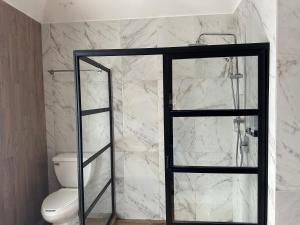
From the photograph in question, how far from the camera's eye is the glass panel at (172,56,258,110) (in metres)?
1.86

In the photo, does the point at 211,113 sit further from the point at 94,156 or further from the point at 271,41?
the point at 94,156

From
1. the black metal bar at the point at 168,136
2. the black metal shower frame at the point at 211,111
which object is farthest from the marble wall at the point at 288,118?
the black metal bar at the point at 168,136

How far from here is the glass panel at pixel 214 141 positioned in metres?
1.91

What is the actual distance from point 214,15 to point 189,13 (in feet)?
0.85

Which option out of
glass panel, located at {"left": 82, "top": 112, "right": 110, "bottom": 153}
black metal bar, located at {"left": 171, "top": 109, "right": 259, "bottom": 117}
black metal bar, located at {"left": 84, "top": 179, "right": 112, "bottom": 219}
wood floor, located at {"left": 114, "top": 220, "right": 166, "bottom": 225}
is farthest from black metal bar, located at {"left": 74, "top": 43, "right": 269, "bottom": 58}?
wood floor, located at {"left": 114, "top": 220, "right": 166, "bottom": 225}

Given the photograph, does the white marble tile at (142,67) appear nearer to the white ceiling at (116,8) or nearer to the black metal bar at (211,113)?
the white ceiling at (116,8)

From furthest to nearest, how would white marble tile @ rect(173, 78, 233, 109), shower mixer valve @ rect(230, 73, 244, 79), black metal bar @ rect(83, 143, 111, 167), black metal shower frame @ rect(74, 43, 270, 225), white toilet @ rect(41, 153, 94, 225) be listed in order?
white toilet @ rect(41, 153, 94, 225)
black metal bar @ rect(83, 143, 111, 167)
shower mixer valve @ rect(230, 73, 244, 79)
white marble tile @ rect(173, 78, 233, 109)
black metal shower frame @ rect(74, 43, 270, 225)

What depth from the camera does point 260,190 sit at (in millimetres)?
1719

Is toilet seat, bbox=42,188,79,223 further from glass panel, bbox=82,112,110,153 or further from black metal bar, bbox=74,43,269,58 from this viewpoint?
black metal bar, bbox=74,43,269,58

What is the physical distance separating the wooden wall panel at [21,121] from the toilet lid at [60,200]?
0.82ft

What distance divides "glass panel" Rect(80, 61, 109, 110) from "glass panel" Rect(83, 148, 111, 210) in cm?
52

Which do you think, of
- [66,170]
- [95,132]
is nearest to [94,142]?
[95,132]

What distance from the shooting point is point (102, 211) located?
8.79ft

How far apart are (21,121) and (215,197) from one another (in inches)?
75.9
